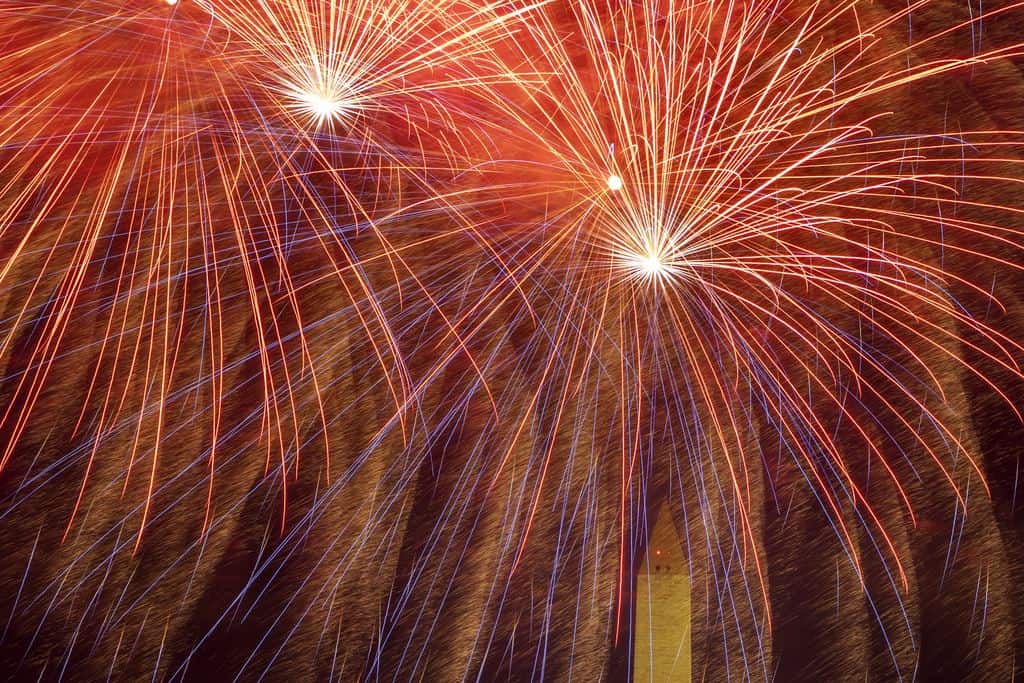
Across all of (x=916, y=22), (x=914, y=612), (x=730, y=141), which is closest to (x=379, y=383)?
(x=730, y=141)

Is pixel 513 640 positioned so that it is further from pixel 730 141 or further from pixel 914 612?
pixel 730 141

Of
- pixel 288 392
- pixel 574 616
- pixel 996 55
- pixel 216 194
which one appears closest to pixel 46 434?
pixel 288 392

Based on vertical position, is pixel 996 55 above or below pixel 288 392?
above

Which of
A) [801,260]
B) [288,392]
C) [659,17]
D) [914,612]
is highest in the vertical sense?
[659,17]

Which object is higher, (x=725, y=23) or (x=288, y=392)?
(x=725, y=23)

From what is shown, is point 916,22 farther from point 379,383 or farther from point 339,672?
point 339,672

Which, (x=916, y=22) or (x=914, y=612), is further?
(x=916, y=22)
